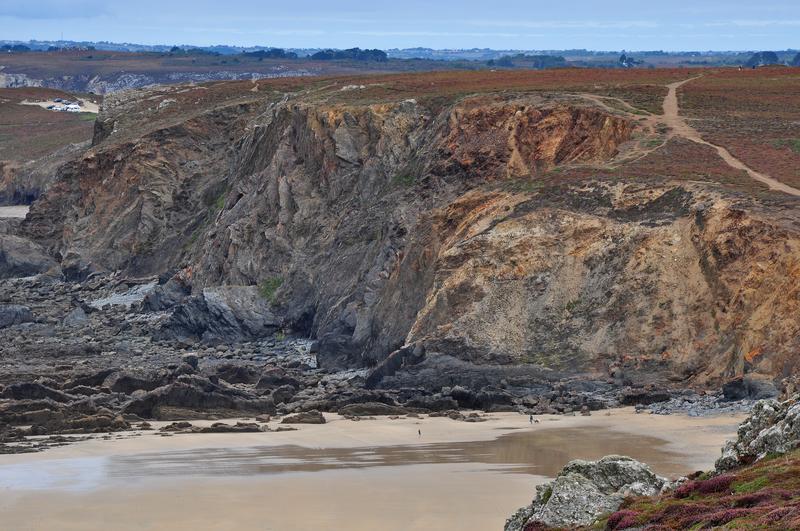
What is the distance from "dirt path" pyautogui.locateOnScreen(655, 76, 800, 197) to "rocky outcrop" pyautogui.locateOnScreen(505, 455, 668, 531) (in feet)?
81.5

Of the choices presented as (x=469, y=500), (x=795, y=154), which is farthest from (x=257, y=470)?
(x=795, y=154)

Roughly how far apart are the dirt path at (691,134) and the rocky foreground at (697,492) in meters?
24.8

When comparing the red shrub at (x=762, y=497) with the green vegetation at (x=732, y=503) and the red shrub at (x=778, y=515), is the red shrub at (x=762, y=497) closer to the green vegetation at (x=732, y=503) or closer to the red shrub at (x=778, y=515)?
the green vegetation at (x=732, y=503)

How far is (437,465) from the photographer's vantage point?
1223 inches

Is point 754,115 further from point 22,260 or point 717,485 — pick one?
point 717,485

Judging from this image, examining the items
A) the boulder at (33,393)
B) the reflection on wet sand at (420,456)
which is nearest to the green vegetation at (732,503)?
the reflection on wet sand at (420,456)

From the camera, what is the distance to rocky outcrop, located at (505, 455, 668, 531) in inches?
818

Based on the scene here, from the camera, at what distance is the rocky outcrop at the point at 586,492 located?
68.1ft

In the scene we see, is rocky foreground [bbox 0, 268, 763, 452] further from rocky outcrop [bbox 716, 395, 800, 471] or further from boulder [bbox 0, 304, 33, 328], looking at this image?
rocky outcrop [bbox 716, 395, 800, 471]

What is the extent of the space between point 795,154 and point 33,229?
44.6m

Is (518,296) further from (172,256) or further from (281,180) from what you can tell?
(172,256)

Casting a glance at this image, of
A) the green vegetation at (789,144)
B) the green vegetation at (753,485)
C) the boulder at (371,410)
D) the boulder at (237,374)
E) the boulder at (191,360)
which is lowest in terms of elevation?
the boulder at (191,360)

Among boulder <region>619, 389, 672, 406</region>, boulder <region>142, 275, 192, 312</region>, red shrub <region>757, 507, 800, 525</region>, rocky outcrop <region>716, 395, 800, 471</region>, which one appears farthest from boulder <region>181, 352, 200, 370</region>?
red shrub <region>757, 507, 800, 525</region>

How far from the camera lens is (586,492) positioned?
21234 mm
